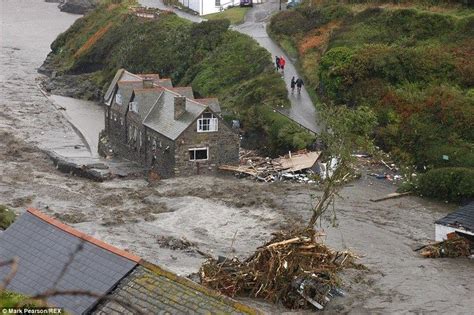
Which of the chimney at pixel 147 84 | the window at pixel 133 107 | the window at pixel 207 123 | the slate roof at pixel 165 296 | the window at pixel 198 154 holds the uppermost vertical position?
the chimney at pixel 147 84

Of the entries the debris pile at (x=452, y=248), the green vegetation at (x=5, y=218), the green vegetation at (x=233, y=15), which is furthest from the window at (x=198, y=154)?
the green vegetation at (x=233, y=15)

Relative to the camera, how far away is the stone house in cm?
4578

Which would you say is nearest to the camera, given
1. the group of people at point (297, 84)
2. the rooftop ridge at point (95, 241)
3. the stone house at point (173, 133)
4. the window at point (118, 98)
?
the rooftop ridge at point (95, 241)

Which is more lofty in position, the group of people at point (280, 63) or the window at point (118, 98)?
the group of people at point (280, 63)

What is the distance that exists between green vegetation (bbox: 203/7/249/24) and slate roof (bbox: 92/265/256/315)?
67.1 m

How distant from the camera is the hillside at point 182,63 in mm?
54844

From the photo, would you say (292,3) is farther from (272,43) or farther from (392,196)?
(392,196)

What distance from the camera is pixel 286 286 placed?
22.9 metres

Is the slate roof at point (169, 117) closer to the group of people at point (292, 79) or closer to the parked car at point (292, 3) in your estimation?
the group of people at point (292, 79)

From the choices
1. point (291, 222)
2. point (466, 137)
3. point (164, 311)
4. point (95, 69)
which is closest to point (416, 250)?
point (291, 222)

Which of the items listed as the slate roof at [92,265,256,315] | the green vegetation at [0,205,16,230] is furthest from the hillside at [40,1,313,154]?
the slate roof at [92,265,256,315]

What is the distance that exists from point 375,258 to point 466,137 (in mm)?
16623

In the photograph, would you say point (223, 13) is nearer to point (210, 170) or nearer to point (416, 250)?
point (210, 170)

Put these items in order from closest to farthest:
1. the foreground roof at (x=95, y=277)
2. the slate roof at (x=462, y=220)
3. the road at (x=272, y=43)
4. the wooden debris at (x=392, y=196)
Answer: the foreground roof at (x=95, y=277) → the slate roof at (x=462, y=220) → the wooden debris at (x=392, y=196) → the road at (x=272, y=43)
